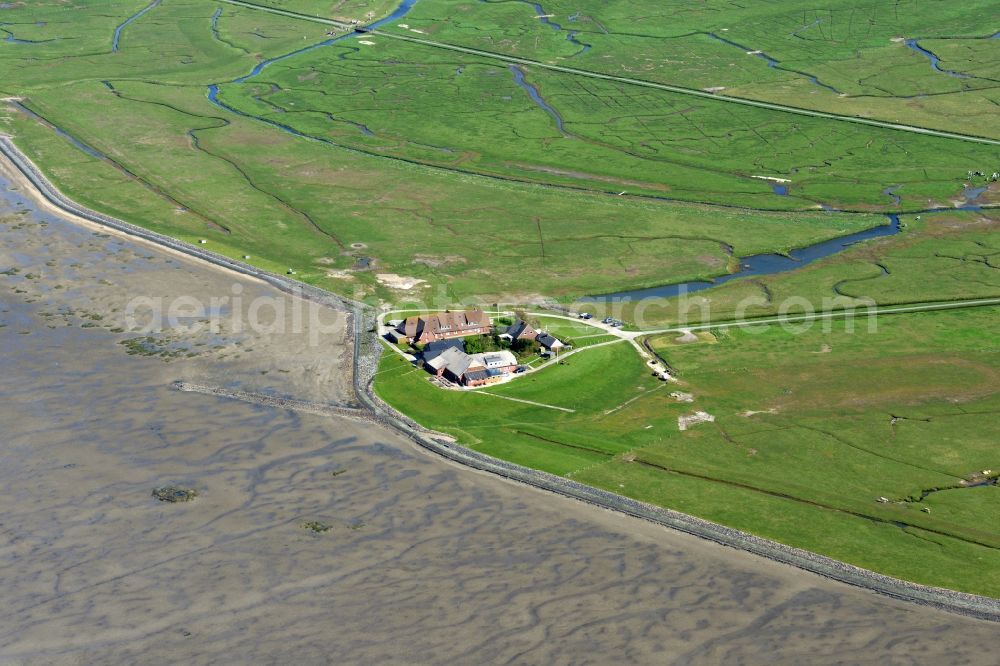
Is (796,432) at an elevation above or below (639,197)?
below

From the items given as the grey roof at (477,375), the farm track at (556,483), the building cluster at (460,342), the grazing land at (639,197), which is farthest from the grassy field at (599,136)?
the grey roof at (477,375)

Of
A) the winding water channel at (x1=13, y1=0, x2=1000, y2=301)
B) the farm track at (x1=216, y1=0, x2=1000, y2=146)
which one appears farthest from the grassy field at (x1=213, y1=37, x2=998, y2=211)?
the farm track at (x1=216, y1=0, x2=1000, y2=146)

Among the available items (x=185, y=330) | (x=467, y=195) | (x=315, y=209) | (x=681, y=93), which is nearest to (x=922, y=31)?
(x=681, y=93)

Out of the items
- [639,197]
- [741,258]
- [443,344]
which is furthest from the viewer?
[639,197]

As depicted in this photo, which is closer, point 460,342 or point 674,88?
point 460,342

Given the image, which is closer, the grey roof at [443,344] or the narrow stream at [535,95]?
the grey roof at [443,344]

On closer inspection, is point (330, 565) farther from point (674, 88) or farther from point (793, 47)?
point (793, 47)

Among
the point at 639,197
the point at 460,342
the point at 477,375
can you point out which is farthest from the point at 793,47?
the point at 477,375

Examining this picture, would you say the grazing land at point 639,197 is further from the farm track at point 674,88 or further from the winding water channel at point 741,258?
the farm track at point 674,88
